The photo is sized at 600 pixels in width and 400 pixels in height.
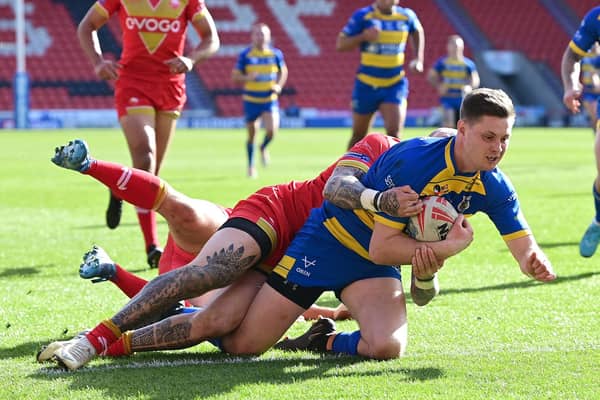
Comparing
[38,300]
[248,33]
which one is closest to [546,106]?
[248,33]

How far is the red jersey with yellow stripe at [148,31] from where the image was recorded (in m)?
8.13

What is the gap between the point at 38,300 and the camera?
6.33 m

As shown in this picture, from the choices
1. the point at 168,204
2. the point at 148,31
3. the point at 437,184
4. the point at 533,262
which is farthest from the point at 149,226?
→ the point at 533,262

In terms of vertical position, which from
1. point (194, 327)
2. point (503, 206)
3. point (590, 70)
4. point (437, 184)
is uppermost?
point (437, 184)

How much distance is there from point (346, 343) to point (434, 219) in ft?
2.79

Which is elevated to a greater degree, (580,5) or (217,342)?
(217,342)

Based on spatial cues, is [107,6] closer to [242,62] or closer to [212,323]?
[212,323]

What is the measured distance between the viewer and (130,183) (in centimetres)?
565

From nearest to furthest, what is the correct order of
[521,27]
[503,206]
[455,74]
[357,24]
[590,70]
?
[503,206] → [357,24] → [590,70] → [455,74] → [521,27]

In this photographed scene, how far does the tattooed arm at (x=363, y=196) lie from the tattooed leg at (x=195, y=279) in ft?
Result: 1.67

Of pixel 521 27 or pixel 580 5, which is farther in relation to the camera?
pixel 521 27

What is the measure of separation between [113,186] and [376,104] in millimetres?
6937

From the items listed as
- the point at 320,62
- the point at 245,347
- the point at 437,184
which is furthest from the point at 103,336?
the point at 320,62

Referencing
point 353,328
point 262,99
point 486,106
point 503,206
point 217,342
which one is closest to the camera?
point 486,106
